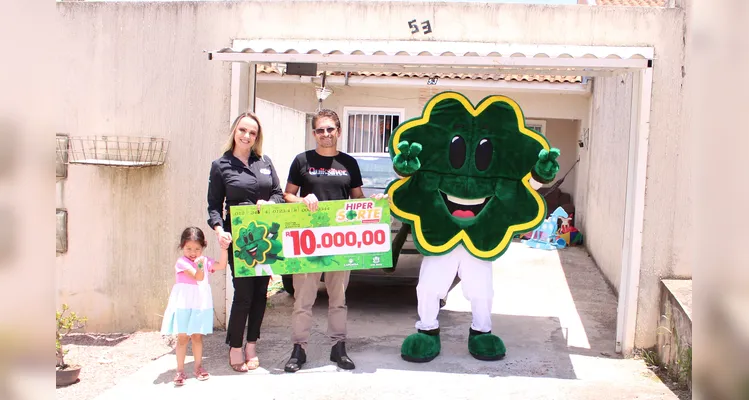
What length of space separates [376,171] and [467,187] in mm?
2625

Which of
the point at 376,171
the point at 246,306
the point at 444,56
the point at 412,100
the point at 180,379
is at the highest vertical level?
the point at 412,100

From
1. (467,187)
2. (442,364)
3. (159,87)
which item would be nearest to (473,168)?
(467,187)

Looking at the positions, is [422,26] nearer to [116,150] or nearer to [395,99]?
[116,150]

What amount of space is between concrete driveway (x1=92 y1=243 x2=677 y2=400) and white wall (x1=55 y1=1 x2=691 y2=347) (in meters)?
1.28

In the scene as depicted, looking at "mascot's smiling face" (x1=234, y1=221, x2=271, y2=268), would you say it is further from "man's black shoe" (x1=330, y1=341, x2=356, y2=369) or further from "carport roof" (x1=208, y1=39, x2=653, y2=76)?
"carport roof" (x1=208, y1=39, x2=653, y2=76)

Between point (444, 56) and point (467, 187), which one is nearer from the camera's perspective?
point (444, 56)

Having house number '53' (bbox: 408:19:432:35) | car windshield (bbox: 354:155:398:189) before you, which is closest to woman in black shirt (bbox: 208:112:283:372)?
house number '53' (bbox: 408:19:432:35)

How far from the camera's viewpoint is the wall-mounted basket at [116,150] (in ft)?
20.4

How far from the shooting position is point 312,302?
5234 mm

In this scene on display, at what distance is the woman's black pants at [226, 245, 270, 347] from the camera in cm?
504
